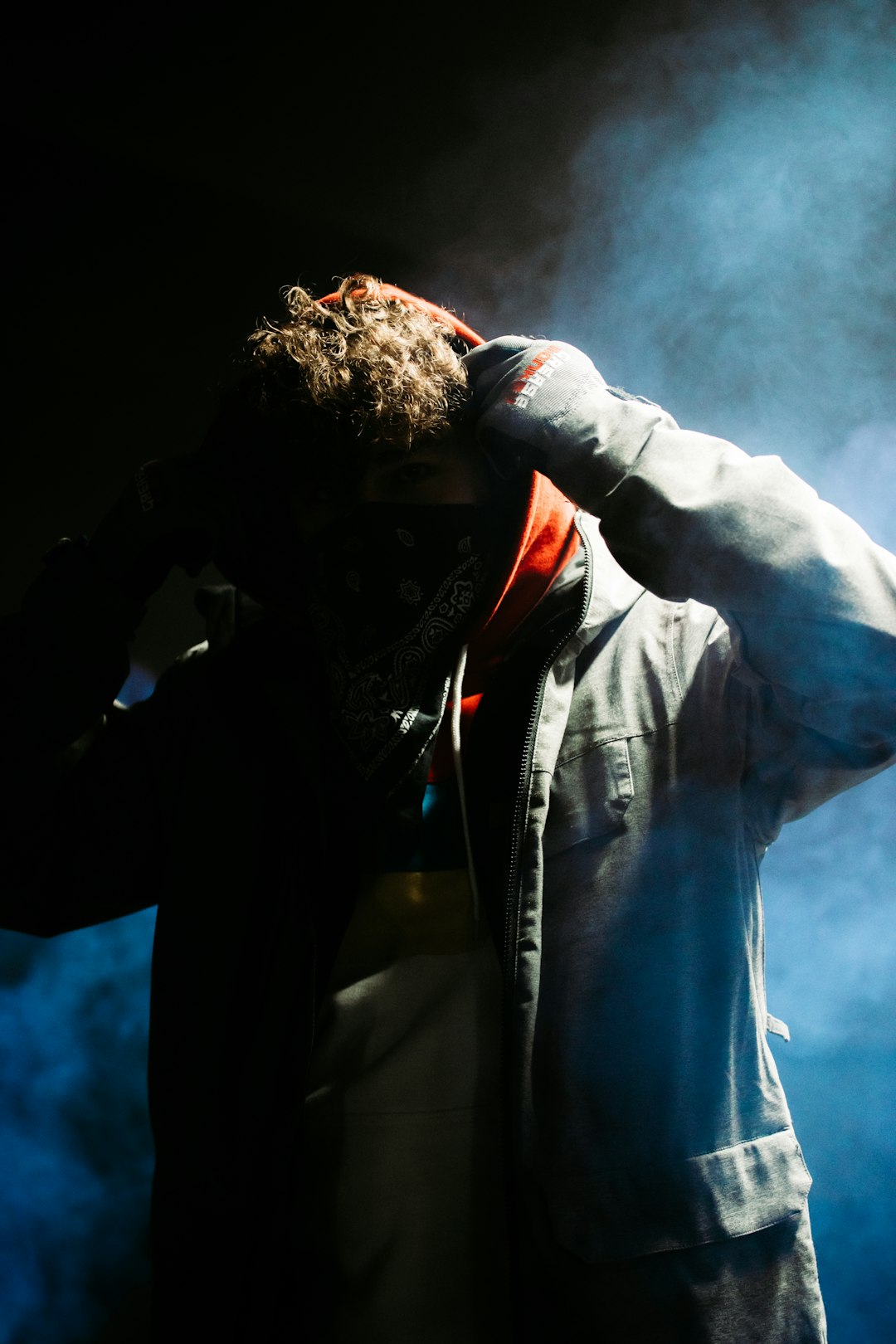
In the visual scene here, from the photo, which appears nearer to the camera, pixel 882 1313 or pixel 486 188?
pixel 882 1313

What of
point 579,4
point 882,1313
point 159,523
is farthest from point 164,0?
point 882,1313

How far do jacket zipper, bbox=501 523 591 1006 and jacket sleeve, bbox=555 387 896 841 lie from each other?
142 mm

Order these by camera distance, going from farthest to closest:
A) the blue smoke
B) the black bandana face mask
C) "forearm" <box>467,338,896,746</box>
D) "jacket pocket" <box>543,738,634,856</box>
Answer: the blue smoke, the black bandana face mask, "jacket pocket" <box>543,738,634,856</box>, "forearm" <box>467,338,896,746</box>

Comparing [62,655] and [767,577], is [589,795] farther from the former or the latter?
[62,655]

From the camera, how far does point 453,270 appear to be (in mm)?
1646

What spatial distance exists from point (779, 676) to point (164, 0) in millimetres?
1433

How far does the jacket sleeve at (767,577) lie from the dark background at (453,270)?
1.87ft

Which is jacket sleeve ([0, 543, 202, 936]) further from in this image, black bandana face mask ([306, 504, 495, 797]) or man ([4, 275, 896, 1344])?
black bandana face mask ([306, 504, 495, 797])

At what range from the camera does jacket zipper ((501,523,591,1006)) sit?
0.88 meters

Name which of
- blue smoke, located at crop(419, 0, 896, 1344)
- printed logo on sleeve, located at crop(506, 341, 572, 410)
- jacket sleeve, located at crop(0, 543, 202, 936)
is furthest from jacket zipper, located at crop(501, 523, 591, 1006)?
blue smoke, located at crop(419, 0, 896, 1344)

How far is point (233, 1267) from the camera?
3.08 ft

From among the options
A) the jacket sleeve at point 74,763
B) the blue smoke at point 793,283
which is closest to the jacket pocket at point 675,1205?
the blue smoke at point 793,283

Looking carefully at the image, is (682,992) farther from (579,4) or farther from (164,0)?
(164,0)

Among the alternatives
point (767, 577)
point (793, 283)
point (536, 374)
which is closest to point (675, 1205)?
point (767, 577)
